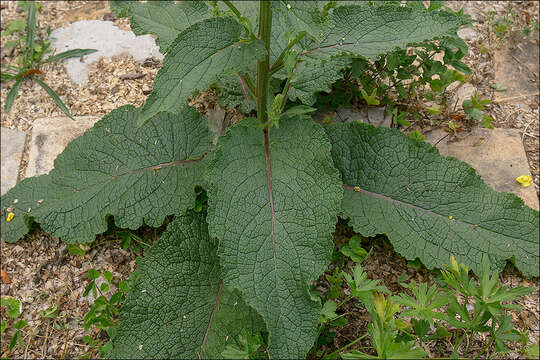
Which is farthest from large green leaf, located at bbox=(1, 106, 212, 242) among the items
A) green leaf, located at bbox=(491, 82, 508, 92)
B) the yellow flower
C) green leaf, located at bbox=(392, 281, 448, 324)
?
green leaf, located at bbox=(491, 82, 508, 92)

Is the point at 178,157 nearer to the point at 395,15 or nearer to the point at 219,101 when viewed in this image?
the point at 219,101

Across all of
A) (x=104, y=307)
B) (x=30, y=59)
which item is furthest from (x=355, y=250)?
(x=30, y=59)

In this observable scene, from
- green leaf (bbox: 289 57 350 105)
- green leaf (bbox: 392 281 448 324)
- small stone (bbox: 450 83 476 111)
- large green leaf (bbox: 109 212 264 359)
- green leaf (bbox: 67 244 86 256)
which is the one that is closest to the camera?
green leaf (bbox: 392 281 448 324)

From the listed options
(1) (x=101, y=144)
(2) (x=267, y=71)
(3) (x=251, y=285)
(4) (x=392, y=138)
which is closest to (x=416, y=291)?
(3) (x=251, y=285)

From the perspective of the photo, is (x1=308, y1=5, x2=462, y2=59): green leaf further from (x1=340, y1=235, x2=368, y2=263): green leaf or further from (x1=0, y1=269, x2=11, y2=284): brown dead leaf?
(x1=0, y1=269, x2=11, y2=284): brown dead leaf

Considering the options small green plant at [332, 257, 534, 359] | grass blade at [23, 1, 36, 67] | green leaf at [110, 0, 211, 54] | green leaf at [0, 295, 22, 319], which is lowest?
green leaf at [0, 295, 22, 319]

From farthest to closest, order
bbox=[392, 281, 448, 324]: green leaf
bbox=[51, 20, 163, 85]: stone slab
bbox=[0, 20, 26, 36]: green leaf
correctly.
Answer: bbox=[0, 20, 26, 36]: green leaf < bbox=[51, 20, 163, 85]: stone slab < bbox=[392, 281, 448, 324]: green leaf

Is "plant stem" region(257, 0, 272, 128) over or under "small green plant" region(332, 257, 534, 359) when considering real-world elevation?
over
